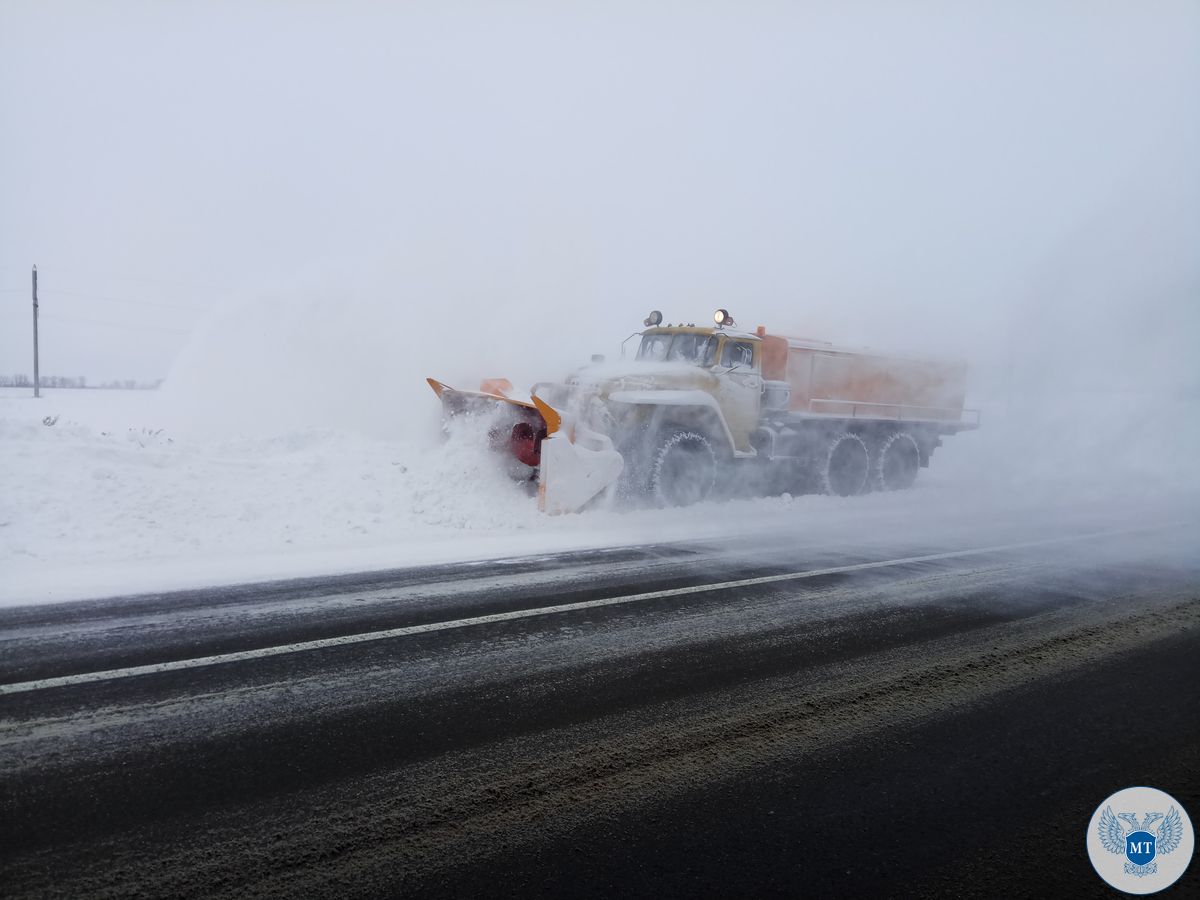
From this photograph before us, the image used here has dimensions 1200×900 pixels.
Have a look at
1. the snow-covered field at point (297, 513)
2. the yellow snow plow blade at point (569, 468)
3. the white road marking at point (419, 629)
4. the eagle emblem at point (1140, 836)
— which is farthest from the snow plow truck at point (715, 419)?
the eagle emblem at point (1140, 836)

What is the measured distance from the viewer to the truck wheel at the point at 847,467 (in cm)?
1392

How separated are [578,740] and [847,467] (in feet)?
38.8

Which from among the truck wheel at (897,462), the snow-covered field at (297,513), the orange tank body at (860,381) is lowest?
the snow-covered field at (297,513)

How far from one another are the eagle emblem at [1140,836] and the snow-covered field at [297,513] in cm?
567

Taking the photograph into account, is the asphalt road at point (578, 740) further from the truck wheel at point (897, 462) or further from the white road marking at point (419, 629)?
the truck wheel at point (897, 462)

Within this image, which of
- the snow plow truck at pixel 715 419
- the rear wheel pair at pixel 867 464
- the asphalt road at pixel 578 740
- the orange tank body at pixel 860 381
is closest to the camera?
the asphalt road at pixel 578 740

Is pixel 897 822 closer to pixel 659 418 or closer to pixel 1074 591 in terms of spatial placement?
pixel 1074 591

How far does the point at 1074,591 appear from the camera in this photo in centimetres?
652

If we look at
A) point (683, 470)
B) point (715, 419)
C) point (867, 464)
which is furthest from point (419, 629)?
point (867, 464)

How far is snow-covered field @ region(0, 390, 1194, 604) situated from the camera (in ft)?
23.4

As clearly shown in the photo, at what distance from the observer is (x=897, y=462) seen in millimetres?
15141

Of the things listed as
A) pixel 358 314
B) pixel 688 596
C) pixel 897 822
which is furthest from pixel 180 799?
pixel 358 314

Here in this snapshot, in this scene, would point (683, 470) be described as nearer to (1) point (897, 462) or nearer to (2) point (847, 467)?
(2) point (847, 467)

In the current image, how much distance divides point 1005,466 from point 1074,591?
1194cm
